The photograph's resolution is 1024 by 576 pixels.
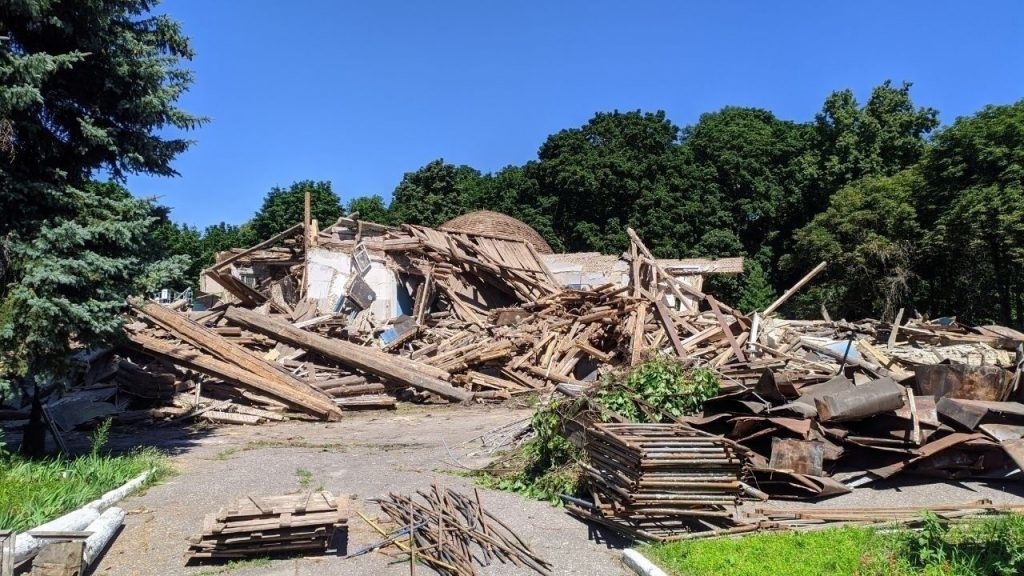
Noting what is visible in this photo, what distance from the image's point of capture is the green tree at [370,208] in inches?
1778

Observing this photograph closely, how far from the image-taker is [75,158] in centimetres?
831

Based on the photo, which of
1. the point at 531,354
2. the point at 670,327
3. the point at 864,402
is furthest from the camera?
the point at 531,354

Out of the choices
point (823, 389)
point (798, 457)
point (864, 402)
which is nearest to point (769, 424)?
point (798, 457)

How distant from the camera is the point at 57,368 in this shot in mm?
7730

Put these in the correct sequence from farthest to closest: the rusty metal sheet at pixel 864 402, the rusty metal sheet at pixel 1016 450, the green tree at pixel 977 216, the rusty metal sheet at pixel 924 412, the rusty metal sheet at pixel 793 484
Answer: the green tree at pixel 977 216 → the rusty metal sheet at pixel 924 412 → the rusty metal sheet at pixel 864 402 → the rusty metal sheet at pixel 793 484 → the rusty metal sheet at pixel 1016 450

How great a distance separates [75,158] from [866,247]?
29243mm

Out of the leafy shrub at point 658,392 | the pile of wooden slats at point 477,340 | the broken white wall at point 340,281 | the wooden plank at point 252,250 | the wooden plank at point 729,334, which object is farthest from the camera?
the wooden plank at point 252,250

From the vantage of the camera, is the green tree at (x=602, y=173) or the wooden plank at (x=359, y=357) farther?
the green tree at (x=602, y=173)

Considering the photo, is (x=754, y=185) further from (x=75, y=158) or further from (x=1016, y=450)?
(x=75, y=158)

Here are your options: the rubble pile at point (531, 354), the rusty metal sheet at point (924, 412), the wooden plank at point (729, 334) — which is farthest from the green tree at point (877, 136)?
the rusty metal sheet at point (924, 412)

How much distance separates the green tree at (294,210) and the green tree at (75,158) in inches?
1347

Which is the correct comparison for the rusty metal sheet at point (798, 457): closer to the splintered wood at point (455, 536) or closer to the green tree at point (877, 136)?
the splintered wood at point (455, 536)

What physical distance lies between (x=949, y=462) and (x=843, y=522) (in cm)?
228

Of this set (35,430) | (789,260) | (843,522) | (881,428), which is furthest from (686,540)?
(789,260)
